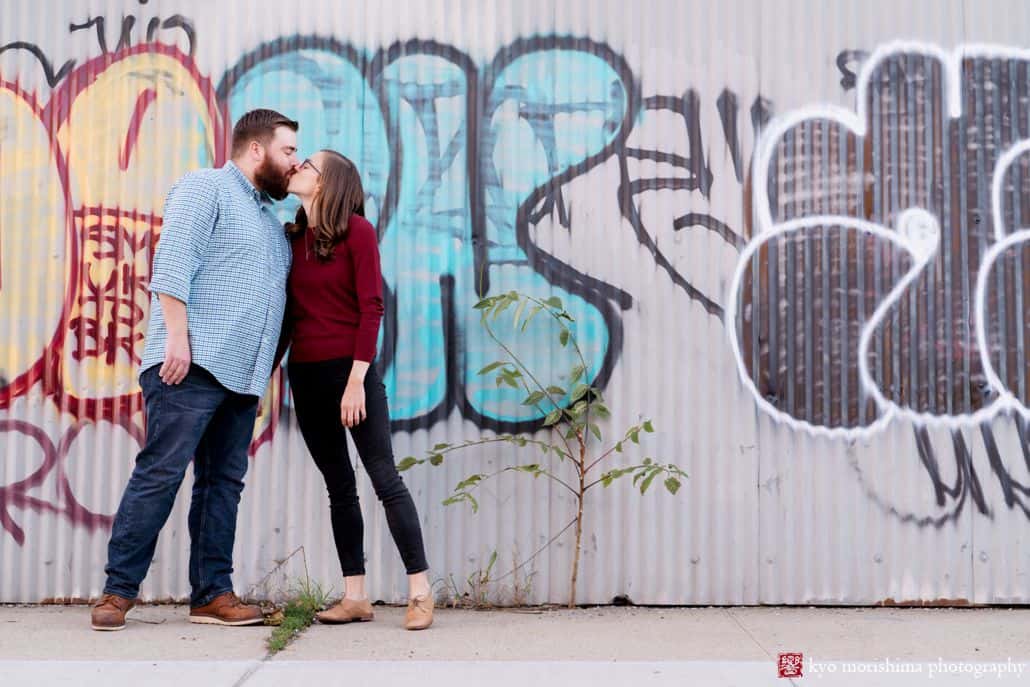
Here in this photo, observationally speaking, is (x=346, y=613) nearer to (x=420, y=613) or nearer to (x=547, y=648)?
(x=420, y=613)

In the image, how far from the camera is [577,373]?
428 centimetres

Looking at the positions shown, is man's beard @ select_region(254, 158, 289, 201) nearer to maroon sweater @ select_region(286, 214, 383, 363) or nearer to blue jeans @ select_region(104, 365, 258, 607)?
maroon sweater @ select_region(286, 214, 383, 363)

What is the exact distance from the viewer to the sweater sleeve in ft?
12.3

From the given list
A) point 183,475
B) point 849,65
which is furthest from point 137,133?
point 849,65

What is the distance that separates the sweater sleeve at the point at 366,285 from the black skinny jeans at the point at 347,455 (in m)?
0.12

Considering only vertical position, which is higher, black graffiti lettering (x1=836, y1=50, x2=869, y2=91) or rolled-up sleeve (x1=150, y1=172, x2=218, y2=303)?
black graffiti lettering (x1=836, y1=50, x2=869, y2=91)

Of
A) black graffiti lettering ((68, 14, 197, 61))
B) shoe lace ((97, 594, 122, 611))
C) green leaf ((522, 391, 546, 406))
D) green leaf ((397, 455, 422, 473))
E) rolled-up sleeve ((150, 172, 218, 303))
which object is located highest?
black graffiti lettering ((68, 14, 197, 61))

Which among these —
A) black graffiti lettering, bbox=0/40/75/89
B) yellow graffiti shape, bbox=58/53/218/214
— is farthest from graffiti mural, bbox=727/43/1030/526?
black graffiti lettering, bbox=0/40/75/89

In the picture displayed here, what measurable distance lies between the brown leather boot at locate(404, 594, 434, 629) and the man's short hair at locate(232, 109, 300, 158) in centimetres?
173

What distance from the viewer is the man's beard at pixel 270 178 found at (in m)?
3.99

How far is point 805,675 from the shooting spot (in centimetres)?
321

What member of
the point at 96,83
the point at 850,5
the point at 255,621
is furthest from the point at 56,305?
the point at 850,5

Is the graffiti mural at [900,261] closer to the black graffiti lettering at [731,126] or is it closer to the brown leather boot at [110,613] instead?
the black graffiti lettering at [731,126]

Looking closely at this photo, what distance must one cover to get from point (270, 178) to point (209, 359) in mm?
727
